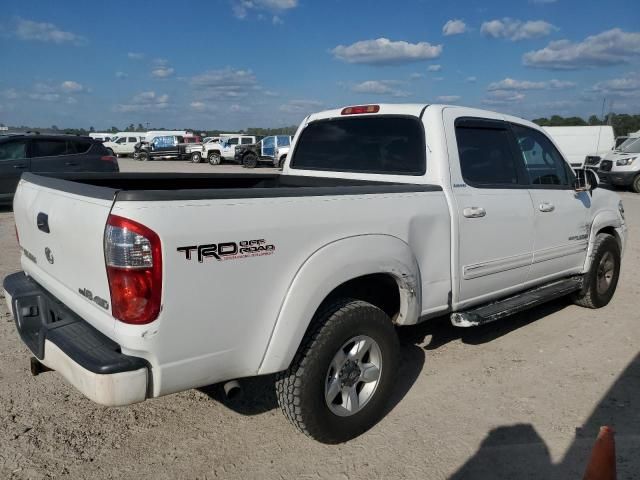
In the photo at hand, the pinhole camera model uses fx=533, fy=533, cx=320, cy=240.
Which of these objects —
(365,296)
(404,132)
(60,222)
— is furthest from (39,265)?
(404,132)

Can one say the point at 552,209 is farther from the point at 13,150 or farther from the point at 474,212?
the point at 13,150

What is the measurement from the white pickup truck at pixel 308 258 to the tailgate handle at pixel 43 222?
1 cm

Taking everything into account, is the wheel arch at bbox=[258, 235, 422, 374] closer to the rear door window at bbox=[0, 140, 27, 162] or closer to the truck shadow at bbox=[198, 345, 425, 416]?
the truck shadow at bbox=[198, 345, 425, 416]

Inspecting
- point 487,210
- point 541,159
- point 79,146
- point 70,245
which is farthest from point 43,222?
A: point 79,146

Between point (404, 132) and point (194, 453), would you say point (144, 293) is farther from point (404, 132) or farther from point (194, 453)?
point (404, 132)

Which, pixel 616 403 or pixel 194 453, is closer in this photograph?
pixel 194 453

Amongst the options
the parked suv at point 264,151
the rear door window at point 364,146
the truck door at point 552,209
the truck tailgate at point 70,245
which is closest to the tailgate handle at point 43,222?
the truck tailgate at point 70,245

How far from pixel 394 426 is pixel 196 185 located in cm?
239

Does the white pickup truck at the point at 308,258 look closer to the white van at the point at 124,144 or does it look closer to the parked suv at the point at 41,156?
the parked suv at the point at 41,156

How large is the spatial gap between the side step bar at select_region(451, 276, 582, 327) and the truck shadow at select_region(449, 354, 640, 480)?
73 centimetres

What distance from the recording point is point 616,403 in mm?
3600

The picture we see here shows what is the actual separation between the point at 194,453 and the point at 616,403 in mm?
2778

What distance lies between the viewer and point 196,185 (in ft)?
14.2

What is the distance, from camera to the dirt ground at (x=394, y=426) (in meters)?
2.86
